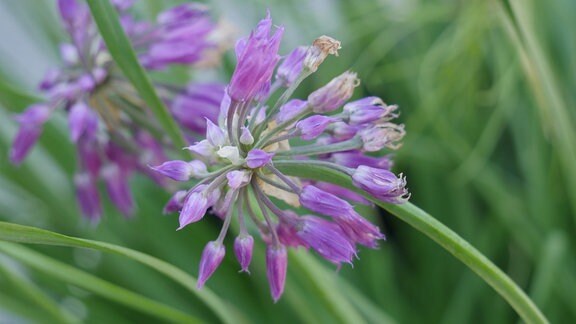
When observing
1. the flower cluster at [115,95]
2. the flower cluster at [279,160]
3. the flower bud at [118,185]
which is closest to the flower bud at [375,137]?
the flower cluster at [279,160]

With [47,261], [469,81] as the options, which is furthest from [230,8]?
[47,261]

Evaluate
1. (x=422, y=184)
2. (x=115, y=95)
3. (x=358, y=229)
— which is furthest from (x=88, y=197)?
(x=422, y=184)

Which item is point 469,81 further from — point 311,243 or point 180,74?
point 311,243

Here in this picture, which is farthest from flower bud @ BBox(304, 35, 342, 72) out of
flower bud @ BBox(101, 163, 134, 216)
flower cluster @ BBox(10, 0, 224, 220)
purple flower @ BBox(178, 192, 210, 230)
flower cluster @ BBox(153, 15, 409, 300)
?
flower bud @ BBox(101, 163, 134, 216)

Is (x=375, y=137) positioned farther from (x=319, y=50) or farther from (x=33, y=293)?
(x=33, y=293)

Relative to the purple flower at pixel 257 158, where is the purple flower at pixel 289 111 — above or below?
below

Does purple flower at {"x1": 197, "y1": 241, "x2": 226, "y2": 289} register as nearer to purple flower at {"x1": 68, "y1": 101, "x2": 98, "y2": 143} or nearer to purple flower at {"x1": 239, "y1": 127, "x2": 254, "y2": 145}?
purple flower at {"x1": 239, "y1": 127, "x2": 254, "y2": 145}

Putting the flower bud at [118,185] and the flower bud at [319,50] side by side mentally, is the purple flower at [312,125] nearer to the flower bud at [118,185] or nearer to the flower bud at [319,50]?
the flower bud at [319,50]
